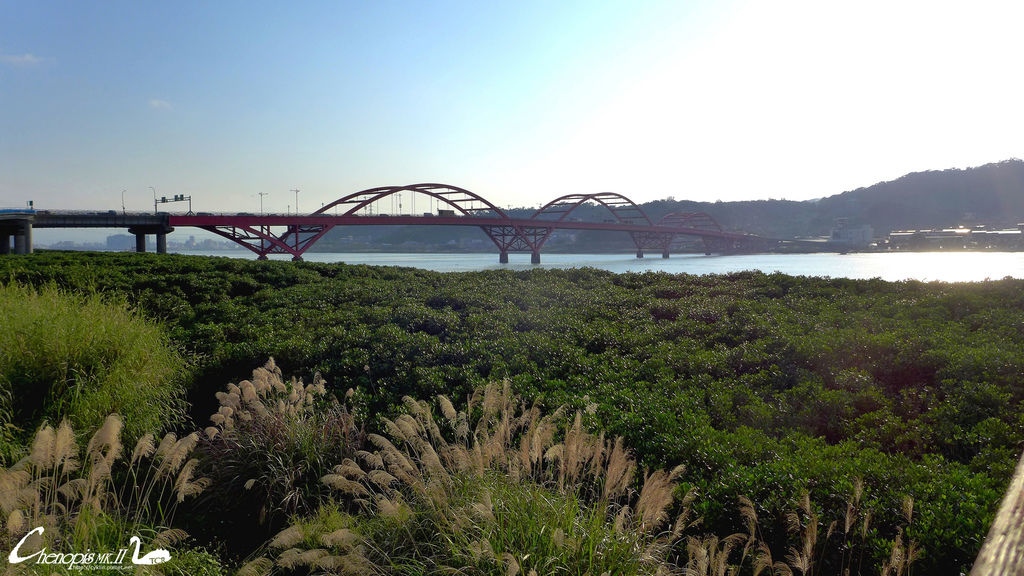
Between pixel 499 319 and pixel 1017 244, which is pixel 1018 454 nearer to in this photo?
pixel 499 319

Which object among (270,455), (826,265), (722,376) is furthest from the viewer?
(826,265)

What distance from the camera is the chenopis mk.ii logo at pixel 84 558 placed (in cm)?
290

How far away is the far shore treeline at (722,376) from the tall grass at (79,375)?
18 cm

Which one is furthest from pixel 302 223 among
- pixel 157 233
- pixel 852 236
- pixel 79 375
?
pixel 852 236

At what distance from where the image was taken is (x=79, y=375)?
5602 millimetres

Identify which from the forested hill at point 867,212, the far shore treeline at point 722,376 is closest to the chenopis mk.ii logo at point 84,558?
the far shore treeline at point 722,376

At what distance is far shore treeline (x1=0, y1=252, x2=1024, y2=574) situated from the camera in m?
3.38

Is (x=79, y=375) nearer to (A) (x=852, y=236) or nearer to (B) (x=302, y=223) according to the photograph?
(B) (x=302, y=223)

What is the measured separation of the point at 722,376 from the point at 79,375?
22.3 feet

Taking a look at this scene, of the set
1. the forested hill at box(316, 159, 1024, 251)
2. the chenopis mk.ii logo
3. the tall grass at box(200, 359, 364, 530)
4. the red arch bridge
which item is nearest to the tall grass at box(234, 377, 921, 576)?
the chenopis mk.ii logo

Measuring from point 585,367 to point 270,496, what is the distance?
11.4 feet

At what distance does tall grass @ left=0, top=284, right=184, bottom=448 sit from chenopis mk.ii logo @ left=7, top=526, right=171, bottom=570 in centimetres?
248

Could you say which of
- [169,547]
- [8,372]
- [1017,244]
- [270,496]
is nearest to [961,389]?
[270,496]

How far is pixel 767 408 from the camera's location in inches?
189
